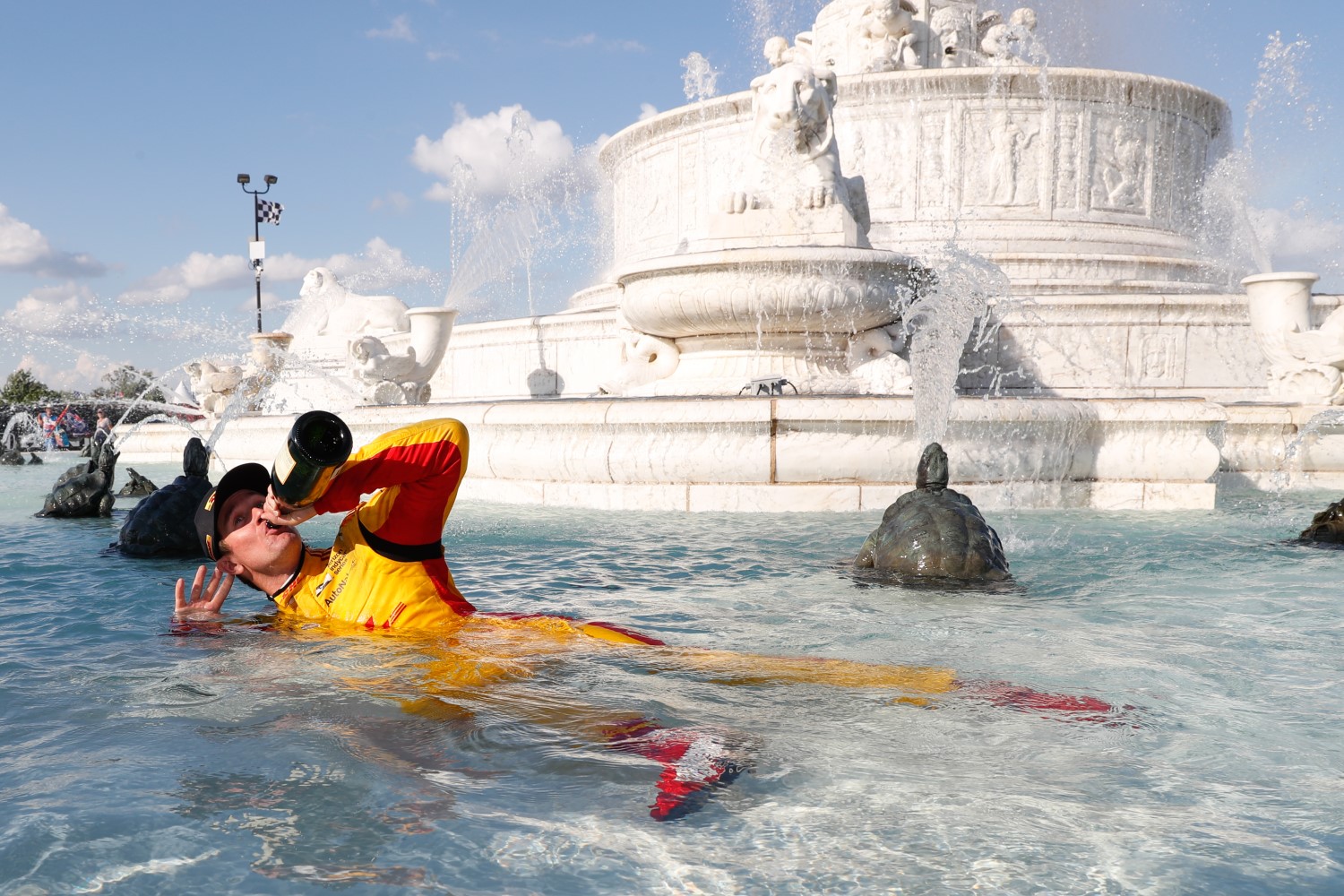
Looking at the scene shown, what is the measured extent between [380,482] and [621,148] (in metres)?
19.2

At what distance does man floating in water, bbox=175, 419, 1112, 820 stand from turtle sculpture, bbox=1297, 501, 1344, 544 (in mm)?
4151

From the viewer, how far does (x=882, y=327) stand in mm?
10562

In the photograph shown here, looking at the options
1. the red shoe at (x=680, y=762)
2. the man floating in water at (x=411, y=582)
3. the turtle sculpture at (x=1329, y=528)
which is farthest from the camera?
the turtle sculpture at (x=1329, y=528)

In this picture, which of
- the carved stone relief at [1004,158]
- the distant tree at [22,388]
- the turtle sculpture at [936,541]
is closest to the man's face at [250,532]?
the turtle sculpture at [936,541]

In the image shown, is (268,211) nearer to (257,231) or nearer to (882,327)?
(257,231)

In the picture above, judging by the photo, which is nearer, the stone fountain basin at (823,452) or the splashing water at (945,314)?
the stone fountain basin at (823,452)

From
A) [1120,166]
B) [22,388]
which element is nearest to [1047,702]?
[1120,166]

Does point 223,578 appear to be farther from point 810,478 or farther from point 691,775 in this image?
A: point 810,478

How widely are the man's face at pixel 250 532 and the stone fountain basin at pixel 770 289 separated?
677cm

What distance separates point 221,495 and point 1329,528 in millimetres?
5910

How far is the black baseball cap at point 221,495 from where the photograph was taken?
121 inches

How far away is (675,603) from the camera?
4.32 m

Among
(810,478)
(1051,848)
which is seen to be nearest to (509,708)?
(1051,848)

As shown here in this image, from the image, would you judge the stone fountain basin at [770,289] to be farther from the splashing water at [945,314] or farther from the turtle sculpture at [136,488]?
the turtle sculpture at [136,488]
